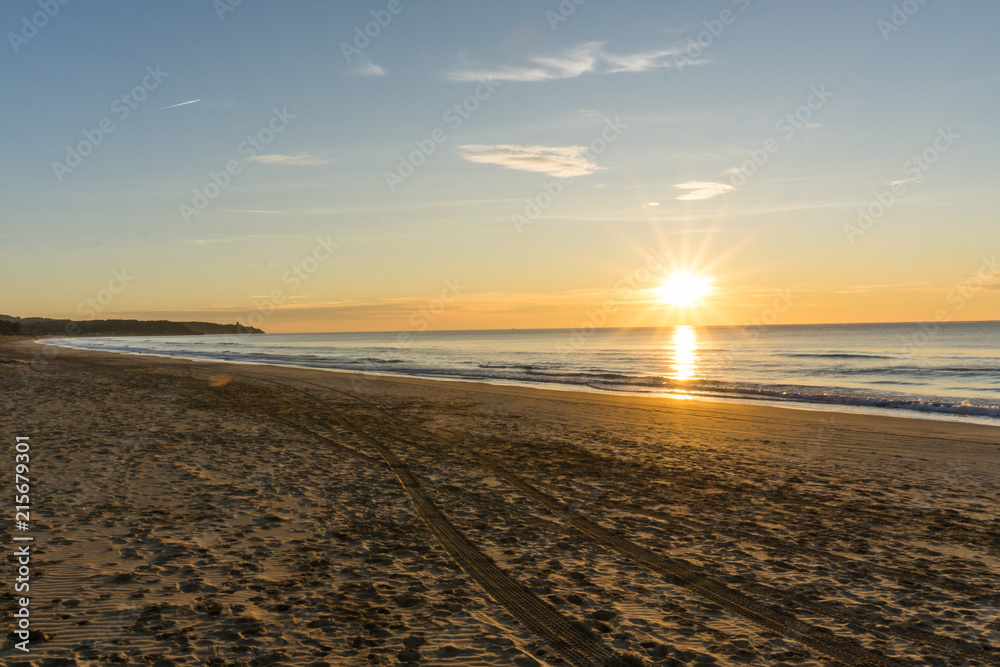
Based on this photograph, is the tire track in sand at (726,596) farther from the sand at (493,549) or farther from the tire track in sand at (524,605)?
the tire track in sand at (524,605)

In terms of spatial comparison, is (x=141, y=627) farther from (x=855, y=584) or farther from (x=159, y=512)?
(x=855, y=584)

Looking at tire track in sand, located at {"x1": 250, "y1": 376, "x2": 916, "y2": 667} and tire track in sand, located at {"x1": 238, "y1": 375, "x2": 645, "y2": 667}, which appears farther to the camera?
tire track in sand, located at {"x1": 250, "y1": 376, "x2": 916, "y2": 667}

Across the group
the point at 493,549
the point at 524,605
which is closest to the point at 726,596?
the point at 524,605

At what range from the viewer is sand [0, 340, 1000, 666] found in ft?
16.3

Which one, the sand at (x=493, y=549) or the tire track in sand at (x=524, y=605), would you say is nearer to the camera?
the tire track in sand at (x=524, y=605)

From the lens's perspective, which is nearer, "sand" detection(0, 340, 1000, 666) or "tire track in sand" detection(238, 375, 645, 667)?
"tire track in sand" detection(238, 375, 645, 667)

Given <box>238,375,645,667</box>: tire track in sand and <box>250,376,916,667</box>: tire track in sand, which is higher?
<box>250,376,916,667</box>: tire track in sand

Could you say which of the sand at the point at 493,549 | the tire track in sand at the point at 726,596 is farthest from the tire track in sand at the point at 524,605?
the tire track in sand at the point at 726,596

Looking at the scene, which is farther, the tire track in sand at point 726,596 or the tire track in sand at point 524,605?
the tire track in sand at point 726,596

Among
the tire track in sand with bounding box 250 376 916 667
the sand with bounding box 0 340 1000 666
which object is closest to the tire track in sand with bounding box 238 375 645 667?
the sand with bounding box 0 340 1000 666

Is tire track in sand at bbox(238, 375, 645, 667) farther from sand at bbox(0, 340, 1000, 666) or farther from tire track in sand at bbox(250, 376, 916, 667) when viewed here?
tire track in sand at bbox(250, 376, 916, 667)

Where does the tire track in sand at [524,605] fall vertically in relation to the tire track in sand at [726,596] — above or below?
below

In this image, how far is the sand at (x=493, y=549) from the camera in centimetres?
496

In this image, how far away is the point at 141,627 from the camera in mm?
4879
